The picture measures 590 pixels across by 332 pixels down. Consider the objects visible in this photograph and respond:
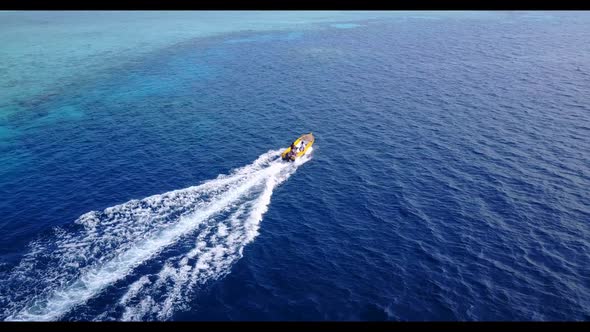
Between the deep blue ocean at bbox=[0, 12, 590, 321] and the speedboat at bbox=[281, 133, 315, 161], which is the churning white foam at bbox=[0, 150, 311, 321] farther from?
the speedboat at bbox=[281, 133, 315, 161]

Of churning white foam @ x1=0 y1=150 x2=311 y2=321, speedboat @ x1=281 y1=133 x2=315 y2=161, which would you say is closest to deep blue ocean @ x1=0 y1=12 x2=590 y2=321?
churning white foam @ x1=0 y1=150 x2=311 y2=321

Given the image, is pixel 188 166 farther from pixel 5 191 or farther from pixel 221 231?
pixel 5 191

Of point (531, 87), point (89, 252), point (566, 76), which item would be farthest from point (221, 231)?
point (566, 76)

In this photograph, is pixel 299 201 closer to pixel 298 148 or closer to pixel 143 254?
pixel 298 148

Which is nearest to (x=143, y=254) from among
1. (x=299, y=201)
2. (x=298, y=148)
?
(x=299, y=201)

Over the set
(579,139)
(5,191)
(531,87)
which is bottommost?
(5,191)

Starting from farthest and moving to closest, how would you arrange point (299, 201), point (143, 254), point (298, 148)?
point (298, 148), point (299, 201), point (143, 254)
